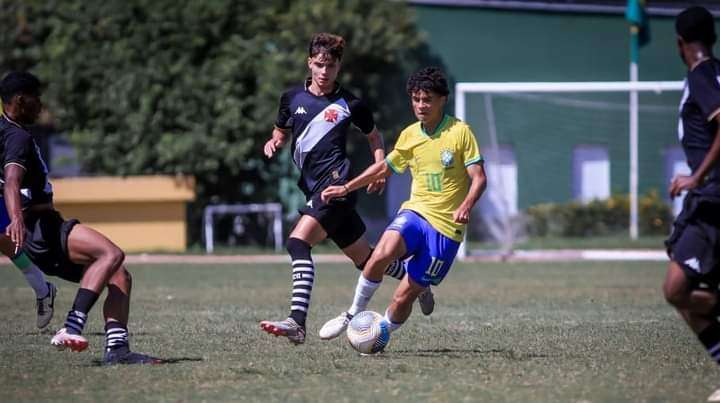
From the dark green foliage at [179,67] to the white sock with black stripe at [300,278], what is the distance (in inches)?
690

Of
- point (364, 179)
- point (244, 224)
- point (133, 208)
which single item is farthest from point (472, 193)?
point (244, 224)

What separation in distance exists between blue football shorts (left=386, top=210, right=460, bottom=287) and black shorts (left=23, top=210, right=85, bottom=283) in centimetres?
224

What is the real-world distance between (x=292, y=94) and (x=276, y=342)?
198 cm

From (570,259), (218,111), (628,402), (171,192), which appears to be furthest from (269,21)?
(628,402)

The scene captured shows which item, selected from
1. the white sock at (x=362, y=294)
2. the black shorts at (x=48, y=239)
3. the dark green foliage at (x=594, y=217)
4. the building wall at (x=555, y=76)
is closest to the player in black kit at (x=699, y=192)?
the white sock at (x=362, y=294)

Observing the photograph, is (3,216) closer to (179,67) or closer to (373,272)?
(373,272)

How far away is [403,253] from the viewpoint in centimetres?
855

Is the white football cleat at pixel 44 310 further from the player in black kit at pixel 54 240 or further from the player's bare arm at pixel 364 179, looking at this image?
the player's bare arm at pixel 364 179

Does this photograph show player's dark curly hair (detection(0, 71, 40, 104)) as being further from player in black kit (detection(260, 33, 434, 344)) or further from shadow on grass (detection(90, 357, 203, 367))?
player in black kit (detection(260, 33, 434, 344))

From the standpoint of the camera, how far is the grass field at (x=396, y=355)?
276 inches

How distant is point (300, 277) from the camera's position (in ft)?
29.7

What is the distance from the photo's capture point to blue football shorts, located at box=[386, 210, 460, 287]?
8.53 metres

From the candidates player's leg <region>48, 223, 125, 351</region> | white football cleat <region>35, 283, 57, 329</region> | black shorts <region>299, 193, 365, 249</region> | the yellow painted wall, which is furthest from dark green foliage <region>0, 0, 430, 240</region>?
player's leg <region>48, 223, 125, 351</region>

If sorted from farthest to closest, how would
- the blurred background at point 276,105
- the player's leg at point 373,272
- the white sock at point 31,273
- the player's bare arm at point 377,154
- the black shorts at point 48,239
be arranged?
the blurred background at point 276,105 → the white sock at point 31,273 → the player's bare arm at point 377,154 → the player's leg at point 373,272 → the black shorts at point 48,239
